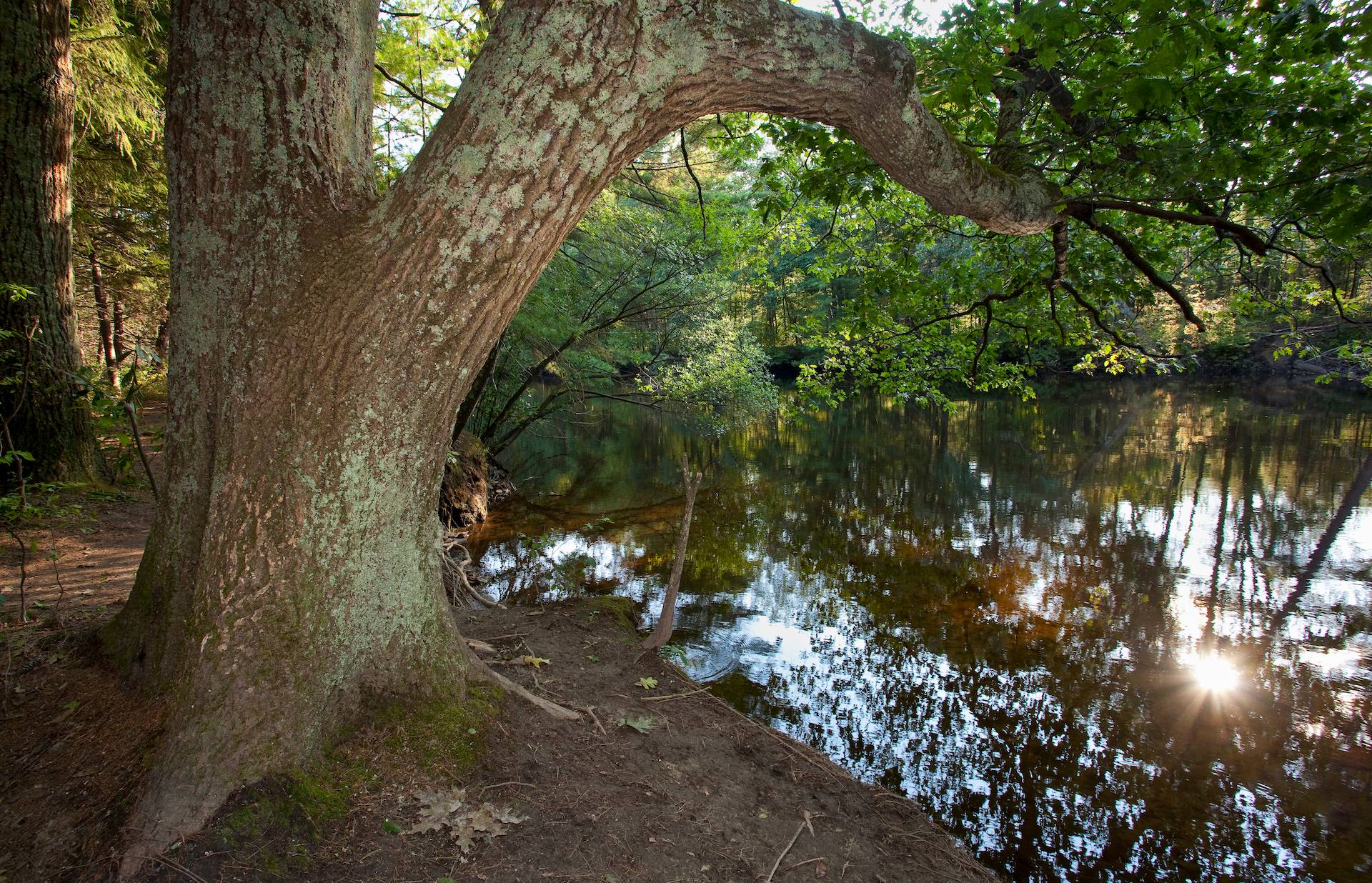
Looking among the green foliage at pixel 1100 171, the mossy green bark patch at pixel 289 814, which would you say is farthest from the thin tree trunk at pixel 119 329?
the mossy green bark patch at pixel 289 814

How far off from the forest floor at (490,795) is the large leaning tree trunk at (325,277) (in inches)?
6.0

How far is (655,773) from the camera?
285cm

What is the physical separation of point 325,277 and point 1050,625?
6749 millimetres

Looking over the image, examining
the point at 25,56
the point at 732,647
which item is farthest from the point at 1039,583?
the point at 25,56

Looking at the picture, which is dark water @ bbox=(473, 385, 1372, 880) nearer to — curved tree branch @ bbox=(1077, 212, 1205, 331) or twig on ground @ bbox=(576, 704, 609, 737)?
twig on ground @ bbox=(576, 704, 609, 737)

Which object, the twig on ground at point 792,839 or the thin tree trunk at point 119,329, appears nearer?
the twig on ground at point 792,839

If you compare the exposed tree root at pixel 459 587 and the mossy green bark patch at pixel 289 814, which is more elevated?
the mossy green bark patch at pixel 289 814

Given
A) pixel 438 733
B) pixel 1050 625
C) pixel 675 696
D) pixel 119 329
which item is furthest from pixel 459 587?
pixel 119 329

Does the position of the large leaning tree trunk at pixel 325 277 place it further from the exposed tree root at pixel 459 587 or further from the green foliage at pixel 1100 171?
the exposed tree root at pixel 459 587

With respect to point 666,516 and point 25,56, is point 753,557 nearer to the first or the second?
point 666,516

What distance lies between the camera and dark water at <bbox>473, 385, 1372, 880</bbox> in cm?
389

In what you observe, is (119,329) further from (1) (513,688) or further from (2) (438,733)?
(2) (438,733)

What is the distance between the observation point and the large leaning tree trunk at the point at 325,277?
6.35ft

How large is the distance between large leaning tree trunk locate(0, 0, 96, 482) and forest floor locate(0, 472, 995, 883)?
2.41 meters
